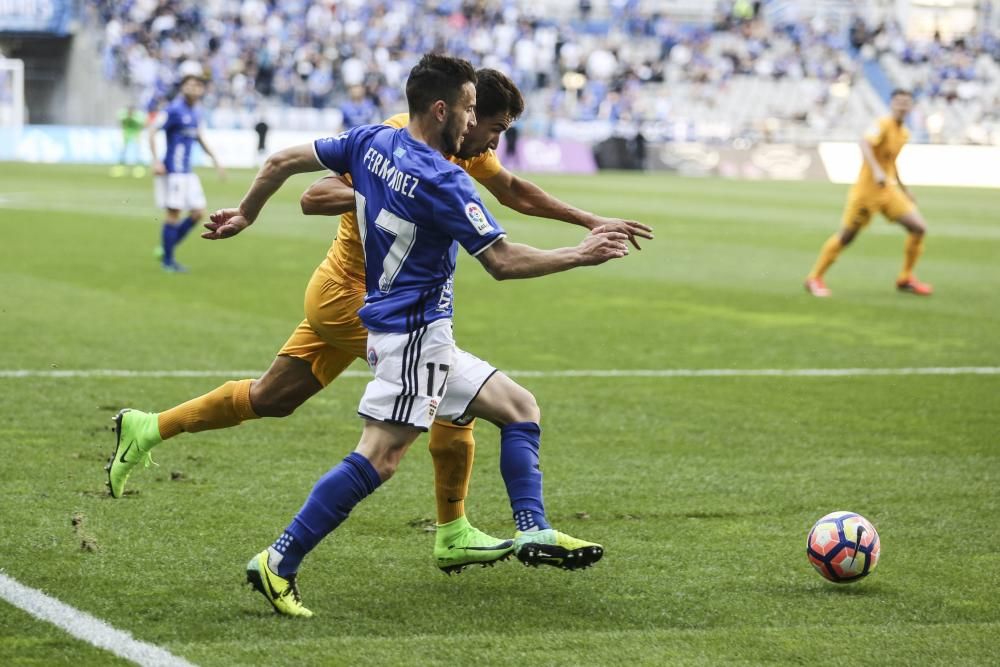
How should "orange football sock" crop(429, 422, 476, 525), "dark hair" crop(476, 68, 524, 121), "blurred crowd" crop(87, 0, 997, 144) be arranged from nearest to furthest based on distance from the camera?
"dark hair" crop(476, 68, 524, 121), "orange football sock" crop(429, 422, 476, 525), "blurred crowd" crop(87, 0, 997, 144)

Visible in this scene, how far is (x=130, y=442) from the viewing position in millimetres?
5664

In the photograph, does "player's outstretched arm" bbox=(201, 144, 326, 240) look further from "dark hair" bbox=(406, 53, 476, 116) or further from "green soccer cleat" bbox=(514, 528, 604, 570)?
"green soccer cleat" bbox=(514, 528, 604, 570)

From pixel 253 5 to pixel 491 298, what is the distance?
35090mm

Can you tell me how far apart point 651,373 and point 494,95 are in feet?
17.4

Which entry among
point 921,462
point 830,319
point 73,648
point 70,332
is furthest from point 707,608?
point 830,319

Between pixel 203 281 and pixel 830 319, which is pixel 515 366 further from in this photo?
pixel 203 281

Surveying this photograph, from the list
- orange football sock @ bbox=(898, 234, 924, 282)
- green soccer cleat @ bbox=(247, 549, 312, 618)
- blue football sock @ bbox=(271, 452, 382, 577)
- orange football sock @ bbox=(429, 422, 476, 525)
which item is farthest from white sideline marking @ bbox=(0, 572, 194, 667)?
orange football sock @ bbox=(898, 234, 924, 282)

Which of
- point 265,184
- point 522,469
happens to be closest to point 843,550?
point 522,469

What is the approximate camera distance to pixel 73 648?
13.4ft

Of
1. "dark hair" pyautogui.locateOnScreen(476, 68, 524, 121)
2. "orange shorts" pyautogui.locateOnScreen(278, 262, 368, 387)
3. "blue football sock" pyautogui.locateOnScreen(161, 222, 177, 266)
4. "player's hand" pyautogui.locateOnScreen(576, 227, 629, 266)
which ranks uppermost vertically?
"dark hair" pyautogui.locateOnScreen(476, 68, 524, 121)

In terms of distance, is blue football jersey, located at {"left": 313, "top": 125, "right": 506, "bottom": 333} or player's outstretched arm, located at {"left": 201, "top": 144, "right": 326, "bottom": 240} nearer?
blue football jersey, located at {"left": 313, "top": 125, "right": 506, "bottom": 333}

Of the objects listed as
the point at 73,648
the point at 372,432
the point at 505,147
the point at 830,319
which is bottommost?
the point at 505,147

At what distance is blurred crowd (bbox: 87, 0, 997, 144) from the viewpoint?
44594mm

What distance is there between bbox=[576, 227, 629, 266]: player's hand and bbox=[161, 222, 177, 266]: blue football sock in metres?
12.2
